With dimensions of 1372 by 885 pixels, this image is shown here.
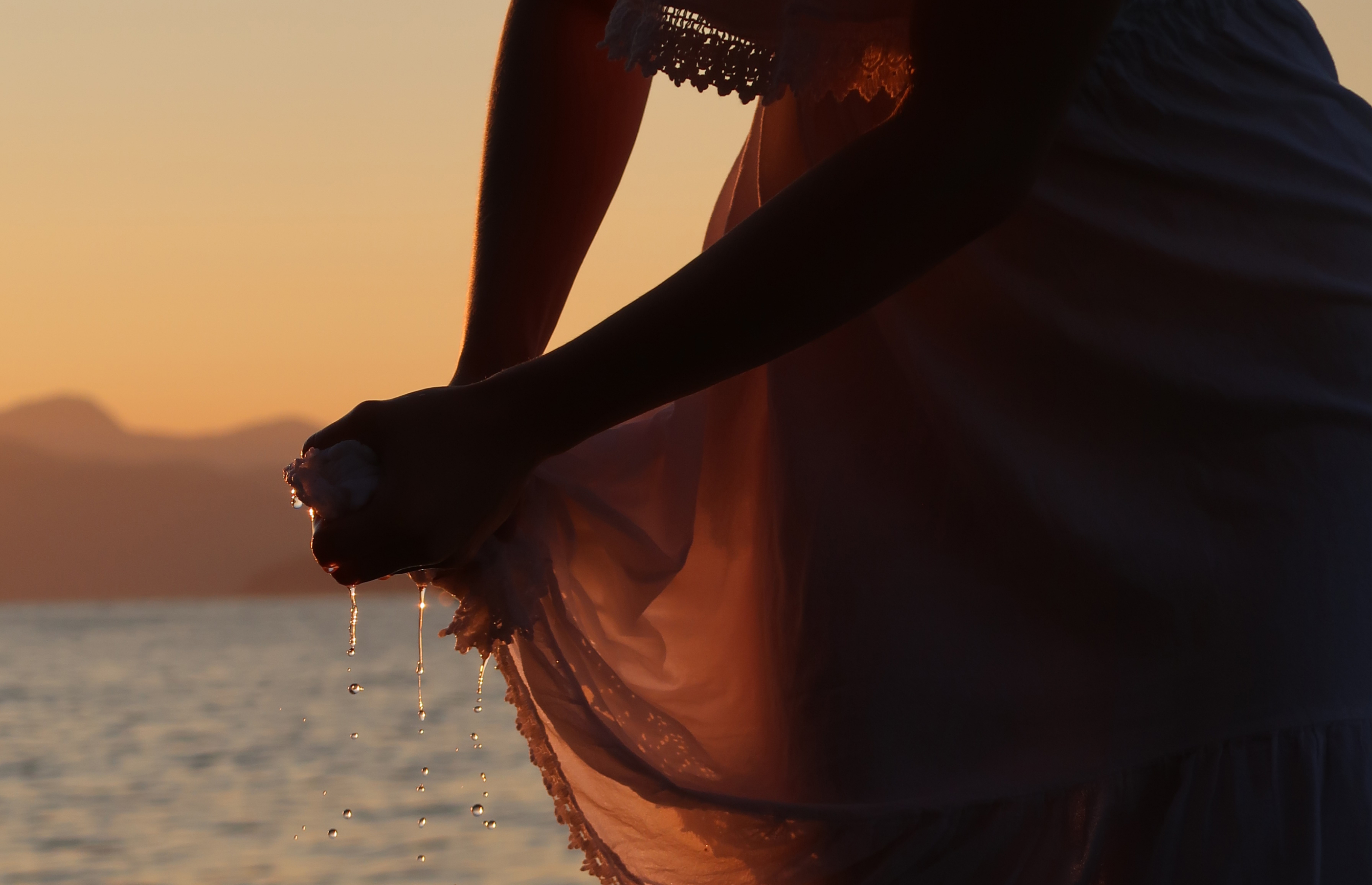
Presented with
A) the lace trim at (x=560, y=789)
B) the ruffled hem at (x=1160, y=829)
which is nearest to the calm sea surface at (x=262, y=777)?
the lace trim at (x=560, y=789)

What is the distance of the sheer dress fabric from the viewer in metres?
0.84

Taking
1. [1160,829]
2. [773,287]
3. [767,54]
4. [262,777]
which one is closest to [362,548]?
[773,287]

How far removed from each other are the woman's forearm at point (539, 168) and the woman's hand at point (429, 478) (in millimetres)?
252

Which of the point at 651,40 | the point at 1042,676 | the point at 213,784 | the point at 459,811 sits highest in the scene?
the point at 213,784

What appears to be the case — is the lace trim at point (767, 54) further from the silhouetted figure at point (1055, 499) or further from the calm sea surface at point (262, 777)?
the calm sea surface at point (262, 777)

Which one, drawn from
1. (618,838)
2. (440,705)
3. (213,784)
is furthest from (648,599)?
(440,705)

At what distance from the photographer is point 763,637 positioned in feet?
3.11

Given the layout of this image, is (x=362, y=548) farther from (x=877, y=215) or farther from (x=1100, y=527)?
(x=1100, y=527)

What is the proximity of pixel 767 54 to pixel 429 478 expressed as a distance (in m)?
0.36

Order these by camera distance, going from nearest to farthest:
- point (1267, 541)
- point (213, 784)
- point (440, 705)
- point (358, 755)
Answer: point (1267, 541)
point (213, 784)
point (358, 755)
point (440, 705)

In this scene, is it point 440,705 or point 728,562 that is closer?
point 728,562

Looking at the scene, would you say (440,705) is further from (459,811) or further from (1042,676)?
(1042,676)

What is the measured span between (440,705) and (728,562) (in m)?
15.6

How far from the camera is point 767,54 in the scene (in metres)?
0.88
